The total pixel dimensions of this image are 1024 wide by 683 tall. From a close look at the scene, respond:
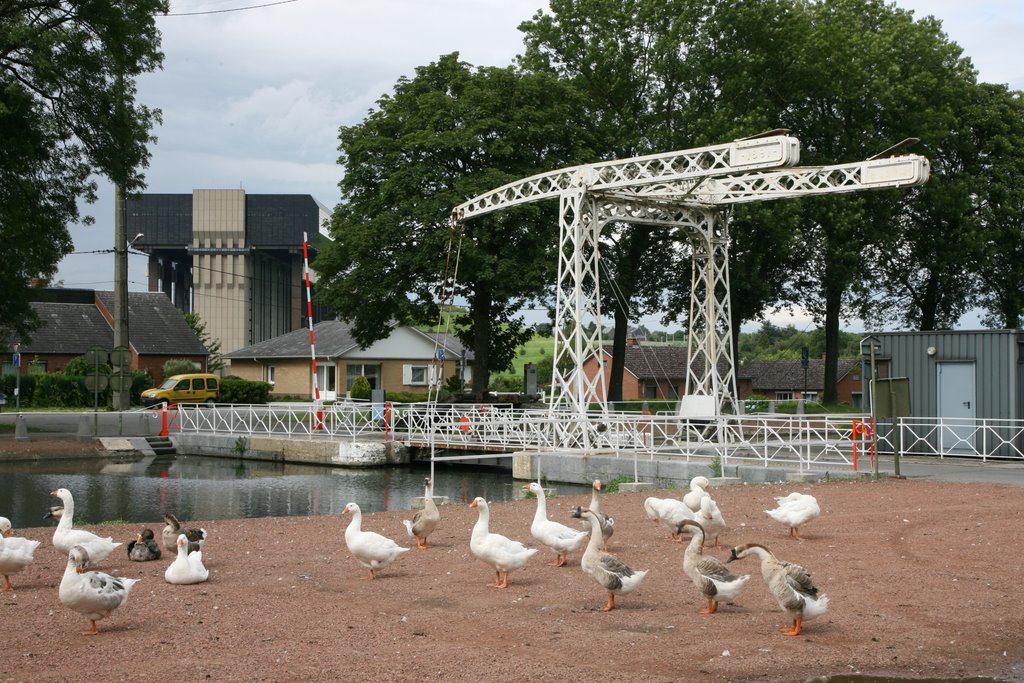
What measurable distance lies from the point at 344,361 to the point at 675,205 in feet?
105

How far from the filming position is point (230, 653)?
770cm

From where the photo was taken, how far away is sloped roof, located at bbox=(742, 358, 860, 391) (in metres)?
76.3

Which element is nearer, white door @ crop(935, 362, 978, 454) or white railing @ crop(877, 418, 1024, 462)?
white railing @ crop(877, 418, 1024, 462)

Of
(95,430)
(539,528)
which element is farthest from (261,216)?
(539,528)

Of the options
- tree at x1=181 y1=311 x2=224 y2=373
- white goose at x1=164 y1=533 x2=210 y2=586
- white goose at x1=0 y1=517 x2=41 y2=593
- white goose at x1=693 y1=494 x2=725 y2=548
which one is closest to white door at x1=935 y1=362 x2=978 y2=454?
white goose at x1=693 y1=494 x2=725 y2=548

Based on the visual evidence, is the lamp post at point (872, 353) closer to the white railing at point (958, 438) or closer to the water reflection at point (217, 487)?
the white railing at point (958, 438)

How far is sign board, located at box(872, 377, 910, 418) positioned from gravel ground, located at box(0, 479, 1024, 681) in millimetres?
5883

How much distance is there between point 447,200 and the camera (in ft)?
115

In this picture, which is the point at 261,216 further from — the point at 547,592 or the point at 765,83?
the point at 547,592

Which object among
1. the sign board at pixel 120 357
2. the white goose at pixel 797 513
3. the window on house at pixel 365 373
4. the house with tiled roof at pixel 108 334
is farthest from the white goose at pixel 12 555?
the house with tiled roof at pixel 108 334

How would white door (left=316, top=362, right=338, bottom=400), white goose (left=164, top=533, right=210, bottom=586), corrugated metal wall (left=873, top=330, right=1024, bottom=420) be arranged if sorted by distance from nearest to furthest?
white goose (left=164, top=533, right=210, bottom=586), corrugated metal wall (left=873, top=330, right=1024, bottom=420), white door (left=316, top=362, right=338, bottom=400)

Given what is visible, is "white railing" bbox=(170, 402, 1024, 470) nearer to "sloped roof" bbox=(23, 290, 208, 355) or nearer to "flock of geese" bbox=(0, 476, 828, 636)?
"flock of geese" bbox=(0, 476, 828, 636)

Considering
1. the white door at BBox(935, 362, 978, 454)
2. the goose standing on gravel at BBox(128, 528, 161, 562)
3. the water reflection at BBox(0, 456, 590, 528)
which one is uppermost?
the white door at BBox(935, 362, 978, 454)

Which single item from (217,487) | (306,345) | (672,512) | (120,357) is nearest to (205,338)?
(306,345)
